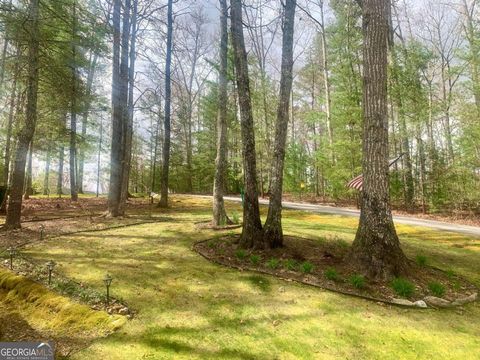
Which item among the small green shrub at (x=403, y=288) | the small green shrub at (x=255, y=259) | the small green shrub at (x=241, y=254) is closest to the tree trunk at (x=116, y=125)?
the small green shrub at (x=241, y=254)

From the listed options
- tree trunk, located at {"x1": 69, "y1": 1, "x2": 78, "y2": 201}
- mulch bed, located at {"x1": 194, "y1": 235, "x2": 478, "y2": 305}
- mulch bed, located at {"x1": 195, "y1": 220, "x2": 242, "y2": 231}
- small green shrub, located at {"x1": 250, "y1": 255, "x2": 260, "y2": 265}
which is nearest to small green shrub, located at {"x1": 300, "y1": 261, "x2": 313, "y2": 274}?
mulch bed, located at {"x1": 194, "y1": 235, "x2": 478, "y2": 305}

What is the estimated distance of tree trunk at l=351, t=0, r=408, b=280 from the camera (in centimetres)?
503

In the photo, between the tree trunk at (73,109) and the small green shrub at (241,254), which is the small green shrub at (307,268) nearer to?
the small green shrub at (241,254)

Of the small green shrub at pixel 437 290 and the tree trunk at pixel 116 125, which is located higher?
the tree trunk at pixel 116 125

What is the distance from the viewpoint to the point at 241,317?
3.77m

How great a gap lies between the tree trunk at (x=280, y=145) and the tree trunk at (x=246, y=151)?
0.28 m

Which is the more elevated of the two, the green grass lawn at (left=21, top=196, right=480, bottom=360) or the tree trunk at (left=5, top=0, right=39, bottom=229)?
the tree trunk at (left=5, top=0, right=39, bottom=229)

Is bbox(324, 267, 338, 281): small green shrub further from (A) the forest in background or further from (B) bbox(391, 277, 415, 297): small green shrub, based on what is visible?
(A) the forest in background

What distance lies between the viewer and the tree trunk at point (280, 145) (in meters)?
6.45

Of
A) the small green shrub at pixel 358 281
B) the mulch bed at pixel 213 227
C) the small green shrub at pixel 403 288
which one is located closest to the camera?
the small green shrub at pixel 403 288

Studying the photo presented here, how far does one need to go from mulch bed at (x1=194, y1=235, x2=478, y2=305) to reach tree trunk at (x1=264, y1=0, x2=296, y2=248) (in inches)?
14.6

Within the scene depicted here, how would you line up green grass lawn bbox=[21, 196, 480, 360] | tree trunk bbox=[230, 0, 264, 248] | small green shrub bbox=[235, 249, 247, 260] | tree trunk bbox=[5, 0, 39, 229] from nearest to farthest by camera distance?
green grass lawn bbox=[21, 196, 480, 360]
small green shrub bbox=[235, 249, 247, 260]
tree trunk bbox=[230, 0, 264, 248]
tree trunk bbox=[5, 0, 39, 229]

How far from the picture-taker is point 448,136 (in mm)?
15414

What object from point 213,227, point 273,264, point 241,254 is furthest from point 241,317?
point 213,227
